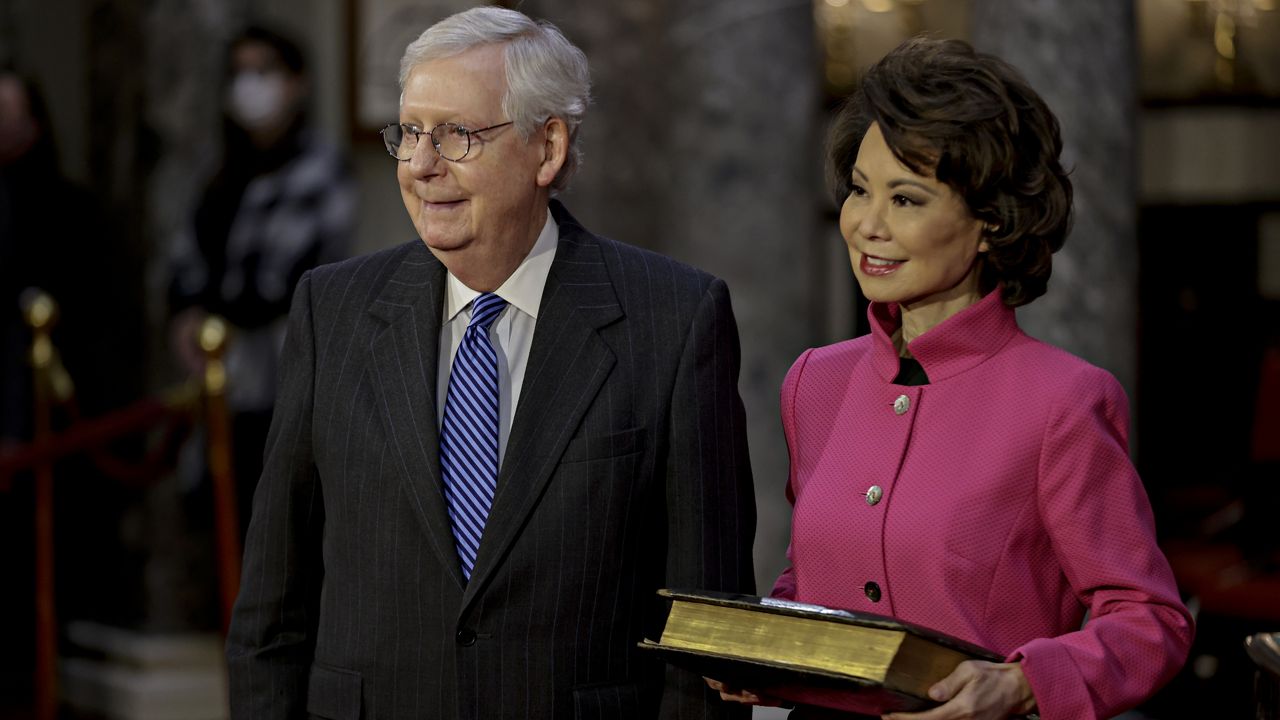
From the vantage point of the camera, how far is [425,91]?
7.47 feet

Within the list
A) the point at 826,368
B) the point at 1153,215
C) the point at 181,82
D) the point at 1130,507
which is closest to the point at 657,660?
the point at 826,368

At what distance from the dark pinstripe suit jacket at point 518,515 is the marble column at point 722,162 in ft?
9.80

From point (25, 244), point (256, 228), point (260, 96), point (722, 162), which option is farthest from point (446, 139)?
point (25, 244)

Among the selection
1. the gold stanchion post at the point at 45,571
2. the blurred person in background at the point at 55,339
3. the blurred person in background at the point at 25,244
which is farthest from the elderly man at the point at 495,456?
the blurred person in background at the point at 25,244

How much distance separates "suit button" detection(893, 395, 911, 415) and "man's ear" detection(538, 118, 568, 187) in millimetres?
562

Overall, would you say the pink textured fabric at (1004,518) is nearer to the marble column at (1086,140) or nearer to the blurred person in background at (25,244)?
the marble column at (1086,140)

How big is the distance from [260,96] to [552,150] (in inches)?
158

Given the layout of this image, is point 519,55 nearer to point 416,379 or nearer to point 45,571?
point 416,379

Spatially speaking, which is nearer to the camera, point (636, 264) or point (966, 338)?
point (966, 338)

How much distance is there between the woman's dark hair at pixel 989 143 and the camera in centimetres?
205

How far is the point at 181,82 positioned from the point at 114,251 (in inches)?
34.6

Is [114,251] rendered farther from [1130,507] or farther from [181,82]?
[1130,507]

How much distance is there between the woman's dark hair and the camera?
6.72ft

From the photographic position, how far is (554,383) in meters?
2.33
